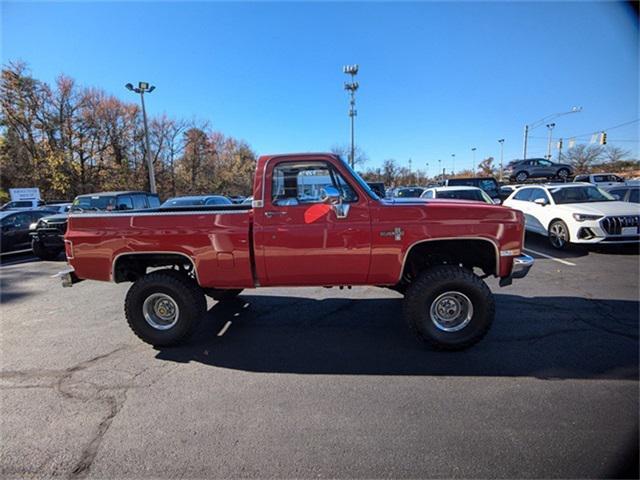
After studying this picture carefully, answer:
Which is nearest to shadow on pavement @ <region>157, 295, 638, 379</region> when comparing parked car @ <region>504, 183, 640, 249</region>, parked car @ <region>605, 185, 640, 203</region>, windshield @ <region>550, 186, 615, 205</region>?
parked car @ <region>504, 183, 640, 249</region>

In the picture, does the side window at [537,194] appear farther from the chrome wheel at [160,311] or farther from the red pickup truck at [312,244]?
the chrome wheel at [160,311]

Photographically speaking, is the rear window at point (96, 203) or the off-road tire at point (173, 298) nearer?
the off-road tire at point (173, 298)

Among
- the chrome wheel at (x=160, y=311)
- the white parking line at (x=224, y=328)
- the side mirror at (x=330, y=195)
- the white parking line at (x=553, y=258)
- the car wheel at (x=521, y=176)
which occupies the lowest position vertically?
the white parking line at (x=224, y=328)

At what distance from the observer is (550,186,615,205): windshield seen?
30.4ft

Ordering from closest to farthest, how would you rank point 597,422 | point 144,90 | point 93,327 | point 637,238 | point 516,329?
point 597,422, point 516,329, point 93,327, point 637,238, point 144,90

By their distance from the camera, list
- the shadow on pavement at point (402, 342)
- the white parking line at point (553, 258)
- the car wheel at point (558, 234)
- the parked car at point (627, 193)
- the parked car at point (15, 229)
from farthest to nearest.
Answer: the parked car at point (15, 229) < the parked car at point (627, 193) < the car wheel at point (558, 234) < the white parking line at point (553, 258) < the shadow on pavement at point (402, 342)

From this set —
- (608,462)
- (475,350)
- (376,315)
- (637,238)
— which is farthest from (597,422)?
(637,238)

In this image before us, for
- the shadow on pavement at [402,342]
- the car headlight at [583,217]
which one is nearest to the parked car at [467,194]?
the car headlight at [583,217]

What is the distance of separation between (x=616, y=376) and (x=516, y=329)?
1.15 m

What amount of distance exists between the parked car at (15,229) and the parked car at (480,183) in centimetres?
1664

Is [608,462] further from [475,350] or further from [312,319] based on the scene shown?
[312,319]

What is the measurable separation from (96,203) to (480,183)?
52.7 ft

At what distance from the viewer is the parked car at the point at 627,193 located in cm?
1038

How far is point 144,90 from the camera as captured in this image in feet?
81.1
